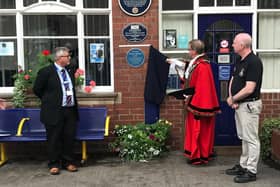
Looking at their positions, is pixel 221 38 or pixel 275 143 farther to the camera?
pixel 221 38

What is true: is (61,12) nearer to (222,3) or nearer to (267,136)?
(222,3)

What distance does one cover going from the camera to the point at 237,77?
15.6 feet

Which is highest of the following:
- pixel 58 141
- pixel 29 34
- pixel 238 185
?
pixel 29 34

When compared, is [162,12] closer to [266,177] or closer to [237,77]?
[237,77]

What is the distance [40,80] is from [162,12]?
2.26m

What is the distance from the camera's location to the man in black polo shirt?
4.56 m

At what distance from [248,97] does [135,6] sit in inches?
92.8

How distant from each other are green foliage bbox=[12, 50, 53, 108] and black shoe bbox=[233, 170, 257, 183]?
3280mm

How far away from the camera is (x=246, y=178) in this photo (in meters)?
4.77

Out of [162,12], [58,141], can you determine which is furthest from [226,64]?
[58,141]

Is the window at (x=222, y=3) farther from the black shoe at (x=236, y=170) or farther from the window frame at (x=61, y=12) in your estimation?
the black shoe at (x=236, y=170)

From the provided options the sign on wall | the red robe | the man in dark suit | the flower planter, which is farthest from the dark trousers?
the flower planter

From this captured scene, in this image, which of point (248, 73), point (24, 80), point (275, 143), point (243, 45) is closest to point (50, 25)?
point (24, 80)

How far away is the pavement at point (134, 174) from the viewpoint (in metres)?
4.82
